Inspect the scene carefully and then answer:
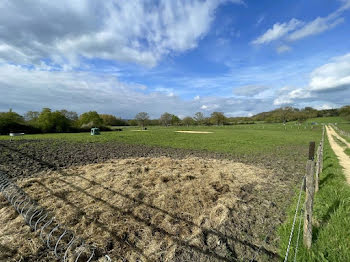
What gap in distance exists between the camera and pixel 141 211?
5.07 m

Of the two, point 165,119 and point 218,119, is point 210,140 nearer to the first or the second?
point 218,119

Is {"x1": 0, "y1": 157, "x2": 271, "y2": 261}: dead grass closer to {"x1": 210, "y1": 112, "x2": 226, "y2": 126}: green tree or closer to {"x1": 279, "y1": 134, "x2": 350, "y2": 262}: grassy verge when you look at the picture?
{"x1": 279, "y1": 134, "x2": 350, "y2": 262}: grassy verge

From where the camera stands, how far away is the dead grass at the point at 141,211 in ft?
12.3

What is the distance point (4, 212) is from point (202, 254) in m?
5.75

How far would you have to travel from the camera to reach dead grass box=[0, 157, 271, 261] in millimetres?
3740

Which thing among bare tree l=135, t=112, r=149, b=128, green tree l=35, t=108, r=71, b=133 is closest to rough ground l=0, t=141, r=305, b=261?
green tree l=35, t=108, r=71, b=133

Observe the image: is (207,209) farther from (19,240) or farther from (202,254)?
(19,240)

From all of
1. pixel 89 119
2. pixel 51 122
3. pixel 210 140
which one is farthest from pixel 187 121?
pixel 210 140

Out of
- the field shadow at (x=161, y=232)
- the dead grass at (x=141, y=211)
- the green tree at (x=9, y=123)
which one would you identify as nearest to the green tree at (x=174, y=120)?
the green tree at (x=9, y=123)

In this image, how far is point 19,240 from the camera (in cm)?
383

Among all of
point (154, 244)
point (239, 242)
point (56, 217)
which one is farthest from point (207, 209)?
point (56, 217)

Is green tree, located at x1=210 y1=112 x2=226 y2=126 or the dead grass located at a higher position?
green tree, located at x1=210 y1=112 x2=226 y2=126

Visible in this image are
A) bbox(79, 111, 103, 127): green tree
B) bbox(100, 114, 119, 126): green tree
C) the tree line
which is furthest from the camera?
bbox(100, 114, 119, 126): green tree

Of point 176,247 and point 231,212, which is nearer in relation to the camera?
point 176,247
